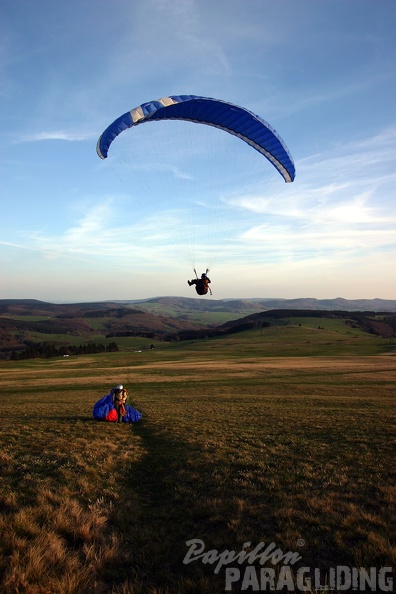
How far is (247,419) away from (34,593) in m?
14.4

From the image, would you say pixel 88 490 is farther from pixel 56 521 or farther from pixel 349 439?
pixel 349 439

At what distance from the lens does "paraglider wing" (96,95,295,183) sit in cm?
1675

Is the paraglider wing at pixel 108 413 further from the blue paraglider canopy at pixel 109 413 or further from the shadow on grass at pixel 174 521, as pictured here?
the shadow on grass at pixel 174 521

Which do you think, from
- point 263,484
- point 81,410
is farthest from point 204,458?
point 81,410

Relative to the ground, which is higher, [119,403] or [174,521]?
[174,521]

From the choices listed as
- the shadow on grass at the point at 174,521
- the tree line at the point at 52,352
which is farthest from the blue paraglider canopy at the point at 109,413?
the tree line at the point at 52,352

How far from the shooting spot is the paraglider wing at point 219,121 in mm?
16750

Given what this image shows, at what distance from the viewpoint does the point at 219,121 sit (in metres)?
19.8

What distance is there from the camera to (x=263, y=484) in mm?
8242

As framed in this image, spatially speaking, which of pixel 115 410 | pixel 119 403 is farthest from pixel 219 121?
pixel 115 410

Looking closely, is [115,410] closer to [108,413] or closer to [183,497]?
[108,413]

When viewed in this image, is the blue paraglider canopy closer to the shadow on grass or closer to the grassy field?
the grassy field

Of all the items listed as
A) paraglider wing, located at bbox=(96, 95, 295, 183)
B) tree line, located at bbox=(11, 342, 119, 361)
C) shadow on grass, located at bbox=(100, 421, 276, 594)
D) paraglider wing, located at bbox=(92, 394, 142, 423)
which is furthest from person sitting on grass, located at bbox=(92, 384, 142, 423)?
tree line, located at bbox=(11, 342, 119, 361)

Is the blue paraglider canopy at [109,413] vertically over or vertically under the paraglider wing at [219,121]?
under
